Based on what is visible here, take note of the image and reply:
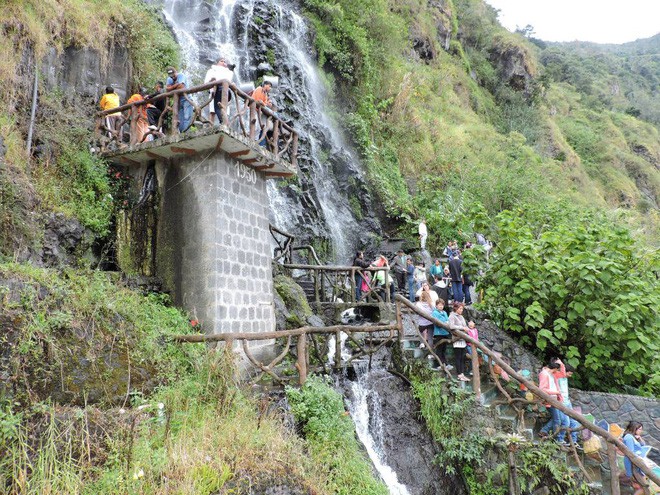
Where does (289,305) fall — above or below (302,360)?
above

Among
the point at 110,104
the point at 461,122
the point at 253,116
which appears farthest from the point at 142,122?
the point at 461,122

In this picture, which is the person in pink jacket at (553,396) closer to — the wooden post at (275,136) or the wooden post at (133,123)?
the wooden post at (275,136)

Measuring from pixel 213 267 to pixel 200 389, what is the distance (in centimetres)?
252

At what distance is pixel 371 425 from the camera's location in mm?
8430

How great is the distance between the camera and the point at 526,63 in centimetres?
3931

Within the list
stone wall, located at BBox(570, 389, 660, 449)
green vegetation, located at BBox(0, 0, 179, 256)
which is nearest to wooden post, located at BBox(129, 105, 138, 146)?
green vegetation, located at BBox(0, 0, 179, 256)

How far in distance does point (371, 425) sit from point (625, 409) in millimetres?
5116

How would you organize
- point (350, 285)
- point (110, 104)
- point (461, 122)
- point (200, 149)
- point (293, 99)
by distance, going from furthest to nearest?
1. point (461, 122)
2. point (293, 99)
3. point (350, 285)
4. point (110, 104)
5. point (200, 149)

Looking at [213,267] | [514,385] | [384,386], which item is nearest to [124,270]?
[213,267]

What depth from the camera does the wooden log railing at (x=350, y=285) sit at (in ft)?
40.9

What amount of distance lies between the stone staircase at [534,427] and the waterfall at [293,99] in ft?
23.5

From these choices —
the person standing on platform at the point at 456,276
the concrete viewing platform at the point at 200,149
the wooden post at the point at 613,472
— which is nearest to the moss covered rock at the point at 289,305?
the concrete viewing platform at the point at 200,149

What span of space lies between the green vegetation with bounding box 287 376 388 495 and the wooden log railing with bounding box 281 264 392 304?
5.10m

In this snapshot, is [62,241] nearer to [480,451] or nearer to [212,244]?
[212,244]
